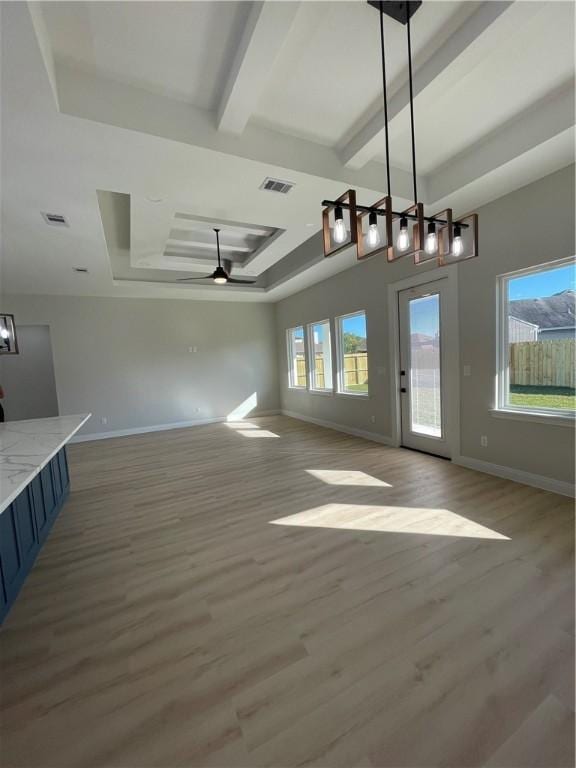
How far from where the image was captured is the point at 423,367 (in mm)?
4602

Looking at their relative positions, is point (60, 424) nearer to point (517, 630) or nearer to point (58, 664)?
point (58, 664)

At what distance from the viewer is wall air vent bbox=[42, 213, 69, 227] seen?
3.27m

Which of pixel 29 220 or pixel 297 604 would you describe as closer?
pixel 297 604

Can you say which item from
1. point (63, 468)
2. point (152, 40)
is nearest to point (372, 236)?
point (152, 40)

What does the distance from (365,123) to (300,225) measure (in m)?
1.41

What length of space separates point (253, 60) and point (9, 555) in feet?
11.1

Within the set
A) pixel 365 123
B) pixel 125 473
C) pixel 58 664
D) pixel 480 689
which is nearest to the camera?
pixel 480 689

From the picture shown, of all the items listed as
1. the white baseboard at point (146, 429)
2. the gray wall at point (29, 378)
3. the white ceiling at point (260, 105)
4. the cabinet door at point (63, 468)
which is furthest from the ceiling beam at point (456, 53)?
the gray wall at point (29, 378)

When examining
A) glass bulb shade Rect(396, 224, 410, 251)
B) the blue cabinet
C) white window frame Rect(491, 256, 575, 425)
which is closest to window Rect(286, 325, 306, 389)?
white window frame Rect(491, 256, 575, 425)

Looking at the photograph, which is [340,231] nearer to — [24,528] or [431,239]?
[431,239]

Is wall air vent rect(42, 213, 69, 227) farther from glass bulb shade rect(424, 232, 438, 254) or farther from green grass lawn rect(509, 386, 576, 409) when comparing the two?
green grass lawn rect(509, 386, 576, 409)

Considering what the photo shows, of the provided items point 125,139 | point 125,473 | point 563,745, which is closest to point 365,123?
point 125,139

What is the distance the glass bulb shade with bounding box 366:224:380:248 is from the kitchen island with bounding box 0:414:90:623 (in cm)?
215

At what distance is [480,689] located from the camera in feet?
4.51
